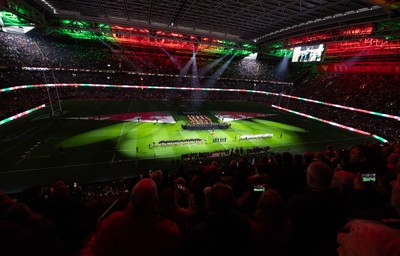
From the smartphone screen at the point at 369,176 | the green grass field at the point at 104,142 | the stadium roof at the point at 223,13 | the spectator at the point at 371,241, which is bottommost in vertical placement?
the green grass field at the point at 104,142

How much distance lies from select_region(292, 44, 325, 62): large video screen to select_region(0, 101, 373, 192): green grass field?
40.8 ft

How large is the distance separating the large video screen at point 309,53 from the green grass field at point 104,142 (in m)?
12.4

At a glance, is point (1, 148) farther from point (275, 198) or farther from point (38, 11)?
point (275, 198)

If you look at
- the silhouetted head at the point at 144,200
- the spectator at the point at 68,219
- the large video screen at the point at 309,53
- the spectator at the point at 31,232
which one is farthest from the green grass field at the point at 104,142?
the silhouetted head at the point at 144,200

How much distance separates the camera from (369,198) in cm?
371

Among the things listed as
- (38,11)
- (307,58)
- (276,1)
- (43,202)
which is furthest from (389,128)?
(38,11)

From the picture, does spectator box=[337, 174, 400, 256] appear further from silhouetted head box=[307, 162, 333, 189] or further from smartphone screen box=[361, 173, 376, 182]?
smartphone screen box=[361, 173, 376, 182]

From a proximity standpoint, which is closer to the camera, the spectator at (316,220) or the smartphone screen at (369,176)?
the spectator at (316,220)

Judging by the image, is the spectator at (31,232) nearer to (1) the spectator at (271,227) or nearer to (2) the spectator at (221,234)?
(2) the spectator at (221,234)

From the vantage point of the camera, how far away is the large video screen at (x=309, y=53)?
31.0 metres

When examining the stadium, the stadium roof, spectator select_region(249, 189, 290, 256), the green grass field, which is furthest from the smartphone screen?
the stadium roof

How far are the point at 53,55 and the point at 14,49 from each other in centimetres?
899

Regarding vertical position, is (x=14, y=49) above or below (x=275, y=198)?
above

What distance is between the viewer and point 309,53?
110ft
